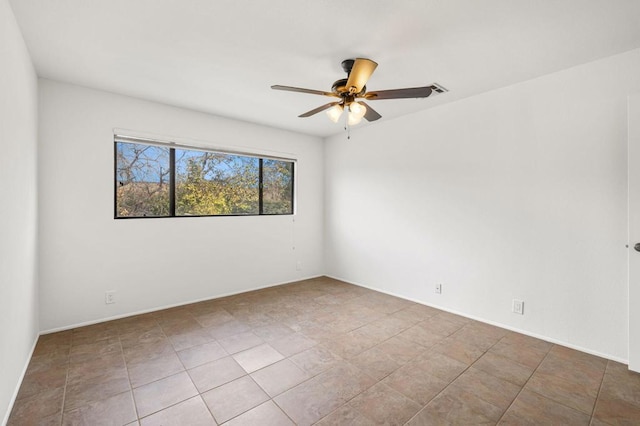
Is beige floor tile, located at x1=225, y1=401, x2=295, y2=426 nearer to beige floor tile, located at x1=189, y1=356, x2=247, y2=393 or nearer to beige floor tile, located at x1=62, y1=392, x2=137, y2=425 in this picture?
beige floor tile, located at x1=189, y1=356, x2=247, y2=393

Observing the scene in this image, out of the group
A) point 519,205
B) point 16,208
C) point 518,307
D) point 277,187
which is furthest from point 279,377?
point 277,187

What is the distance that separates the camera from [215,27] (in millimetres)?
1955

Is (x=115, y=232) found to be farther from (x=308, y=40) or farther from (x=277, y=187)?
(x=308, y=40)

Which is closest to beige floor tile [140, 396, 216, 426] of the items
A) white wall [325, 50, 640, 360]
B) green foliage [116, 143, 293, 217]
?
green foliage [116, 143, 293, 217]

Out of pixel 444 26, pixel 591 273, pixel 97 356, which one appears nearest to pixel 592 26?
pixel 444 26

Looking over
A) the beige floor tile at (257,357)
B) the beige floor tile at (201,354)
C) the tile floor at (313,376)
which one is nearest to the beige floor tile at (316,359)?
the tile floor at (313,376)

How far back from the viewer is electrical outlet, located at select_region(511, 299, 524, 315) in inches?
110

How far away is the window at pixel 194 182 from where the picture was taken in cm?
328

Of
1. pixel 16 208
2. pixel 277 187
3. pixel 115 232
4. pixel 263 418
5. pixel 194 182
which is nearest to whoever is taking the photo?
pixel 263 418

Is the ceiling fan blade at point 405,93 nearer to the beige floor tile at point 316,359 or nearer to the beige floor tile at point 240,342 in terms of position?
the beige floor tile at point 316,359

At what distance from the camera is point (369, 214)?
4.27 m

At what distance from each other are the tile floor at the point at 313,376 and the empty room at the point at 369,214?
0.02 metres

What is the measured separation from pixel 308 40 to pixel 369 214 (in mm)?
2627

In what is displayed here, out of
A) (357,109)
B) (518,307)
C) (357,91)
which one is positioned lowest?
(518,307)
